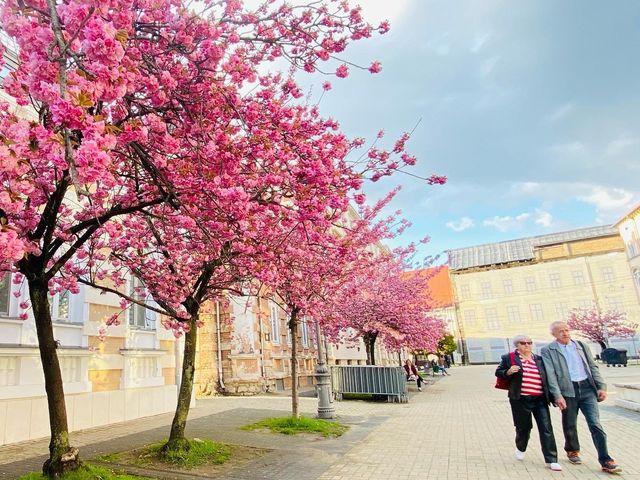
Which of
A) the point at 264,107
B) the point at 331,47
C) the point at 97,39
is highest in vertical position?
the point at 331,47

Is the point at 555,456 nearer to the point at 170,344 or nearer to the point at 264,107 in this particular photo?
the point at 264,107

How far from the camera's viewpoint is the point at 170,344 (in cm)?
1352

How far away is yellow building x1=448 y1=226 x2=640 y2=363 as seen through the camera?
186 feet

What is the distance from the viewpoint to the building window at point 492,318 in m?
61.0

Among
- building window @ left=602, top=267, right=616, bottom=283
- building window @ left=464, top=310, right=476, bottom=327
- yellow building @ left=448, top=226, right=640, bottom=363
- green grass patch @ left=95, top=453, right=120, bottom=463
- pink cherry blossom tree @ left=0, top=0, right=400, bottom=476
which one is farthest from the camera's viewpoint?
building window @ left=464, top=310, right=476, bottom=327

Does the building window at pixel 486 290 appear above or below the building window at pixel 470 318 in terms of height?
above

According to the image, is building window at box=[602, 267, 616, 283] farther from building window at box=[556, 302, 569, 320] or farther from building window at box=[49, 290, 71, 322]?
building window at box=[49, 290, 71, 322]

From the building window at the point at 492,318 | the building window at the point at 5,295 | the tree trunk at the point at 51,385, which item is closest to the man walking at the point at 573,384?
the tree trunk at the point at 51,385

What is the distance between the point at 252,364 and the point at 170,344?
6.13 metres

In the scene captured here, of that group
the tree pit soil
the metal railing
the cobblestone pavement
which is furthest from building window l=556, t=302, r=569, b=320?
the tree pit soil

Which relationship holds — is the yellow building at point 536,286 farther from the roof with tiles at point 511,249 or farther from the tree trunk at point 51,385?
the tree trunk at point 51,385

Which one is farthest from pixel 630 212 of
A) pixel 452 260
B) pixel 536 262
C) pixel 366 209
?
pixel 366 209

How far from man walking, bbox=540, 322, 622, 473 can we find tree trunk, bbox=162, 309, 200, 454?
223 inches

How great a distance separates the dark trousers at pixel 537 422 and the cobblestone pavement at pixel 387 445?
0.83 feet
